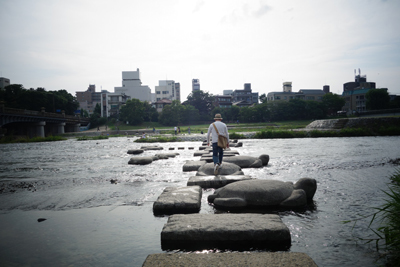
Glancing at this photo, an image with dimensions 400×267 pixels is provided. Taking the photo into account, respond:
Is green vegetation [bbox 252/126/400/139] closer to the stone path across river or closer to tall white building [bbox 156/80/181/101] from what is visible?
the stone path across river

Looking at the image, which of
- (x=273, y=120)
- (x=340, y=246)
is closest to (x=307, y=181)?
(x=340, y=246)

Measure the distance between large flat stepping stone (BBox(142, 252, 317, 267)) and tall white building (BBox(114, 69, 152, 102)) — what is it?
114 m

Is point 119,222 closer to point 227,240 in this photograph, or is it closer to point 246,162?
point 227,240

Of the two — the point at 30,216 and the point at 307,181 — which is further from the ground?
the point at 307,181

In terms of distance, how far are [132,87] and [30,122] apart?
61.4m

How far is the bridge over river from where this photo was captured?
139 feet

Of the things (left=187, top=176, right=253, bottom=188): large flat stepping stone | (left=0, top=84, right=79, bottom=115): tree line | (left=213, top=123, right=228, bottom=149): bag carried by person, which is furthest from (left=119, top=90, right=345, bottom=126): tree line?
(left=187, top=176, right=253, bottom=188): large flat stepping stone

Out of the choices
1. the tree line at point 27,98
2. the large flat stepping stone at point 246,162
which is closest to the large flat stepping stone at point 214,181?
the large flat stepping stone at point 246,162

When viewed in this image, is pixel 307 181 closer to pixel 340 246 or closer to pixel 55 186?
pixel 340 246

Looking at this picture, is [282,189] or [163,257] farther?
[282,189]

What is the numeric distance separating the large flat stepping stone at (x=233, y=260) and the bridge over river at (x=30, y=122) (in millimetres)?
47909

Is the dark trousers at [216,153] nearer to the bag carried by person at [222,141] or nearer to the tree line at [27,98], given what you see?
the bag carried by person at [222,141]

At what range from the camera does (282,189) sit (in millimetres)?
5762

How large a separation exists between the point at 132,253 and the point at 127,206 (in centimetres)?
238
